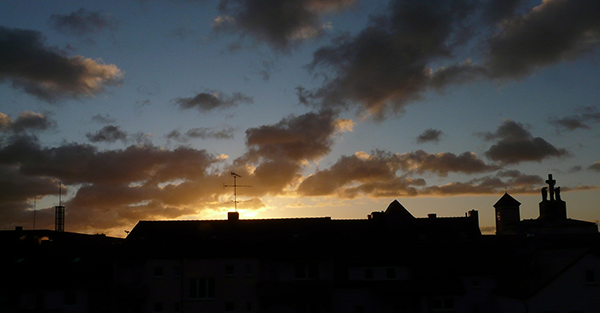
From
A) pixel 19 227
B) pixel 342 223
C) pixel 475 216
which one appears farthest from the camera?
pixel 19 227

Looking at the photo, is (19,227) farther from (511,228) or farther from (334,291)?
(511,228)

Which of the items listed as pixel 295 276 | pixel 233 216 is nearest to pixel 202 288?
pixel 295 276

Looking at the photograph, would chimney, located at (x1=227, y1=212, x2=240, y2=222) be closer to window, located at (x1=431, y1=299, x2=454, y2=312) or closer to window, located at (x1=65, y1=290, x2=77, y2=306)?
window, located at (x1=65, y1=290, x2=77, y2=306)

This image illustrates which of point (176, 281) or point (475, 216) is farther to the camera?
point (475, 216)

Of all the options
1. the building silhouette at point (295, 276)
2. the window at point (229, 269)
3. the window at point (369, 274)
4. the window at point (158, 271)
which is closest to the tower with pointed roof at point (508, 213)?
the building silhouette at point (295, 276)

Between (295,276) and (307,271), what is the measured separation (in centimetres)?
119

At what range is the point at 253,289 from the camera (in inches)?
1784

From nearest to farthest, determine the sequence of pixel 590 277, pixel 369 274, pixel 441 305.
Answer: pixel 590 277, pixel 441 305, pixel 369 274

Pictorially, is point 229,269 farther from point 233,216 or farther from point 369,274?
point 369,274

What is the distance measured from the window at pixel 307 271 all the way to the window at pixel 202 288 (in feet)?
25.5

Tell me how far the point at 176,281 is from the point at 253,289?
23.1 ft

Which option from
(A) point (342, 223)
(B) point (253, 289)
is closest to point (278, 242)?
(B) point (253, 289)

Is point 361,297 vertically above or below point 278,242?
below

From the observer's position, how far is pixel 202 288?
45375 millimetres
